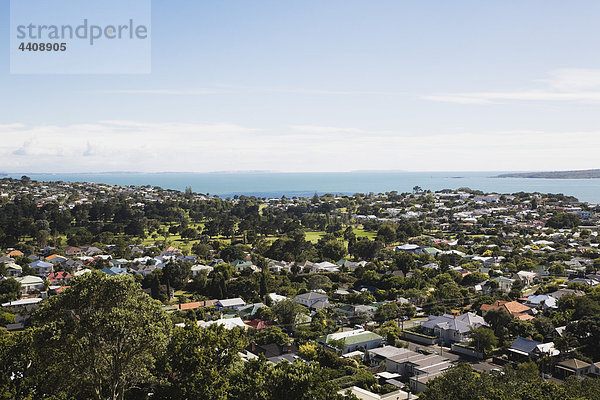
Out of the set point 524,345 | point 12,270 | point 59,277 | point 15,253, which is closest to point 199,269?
point 59,277

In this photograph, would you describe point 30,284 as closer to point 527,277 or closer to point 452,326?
point 452,326

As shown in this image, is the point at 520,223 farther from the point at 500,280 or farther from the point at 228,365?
the point at 228,365

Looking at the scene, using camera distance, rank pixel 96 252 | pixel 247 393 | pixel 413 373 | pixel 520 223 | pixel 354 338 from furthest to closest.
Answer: pixel 520 223
pixel 96 252
pixel 354 338
pixel 413 373
pixel 247 393

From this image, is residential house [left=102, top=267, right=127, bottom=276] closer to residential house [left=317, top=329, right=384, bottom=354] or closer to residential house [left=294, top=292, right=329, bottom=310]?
residential house [left=294, top=292, right=329, bottom=310]

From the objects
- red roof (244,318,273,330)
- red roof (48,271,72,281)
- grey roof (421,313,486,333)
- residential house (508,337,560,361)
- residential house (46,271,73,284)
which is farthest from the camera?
red roof (48,271,72,281)

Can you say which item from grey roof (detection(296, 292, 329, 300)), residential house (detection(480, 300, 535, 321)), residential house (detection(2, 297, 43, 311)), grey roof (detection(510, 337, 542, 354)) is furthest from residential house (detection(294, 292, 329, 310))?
residential house (detection(2, 297, 43, 311))

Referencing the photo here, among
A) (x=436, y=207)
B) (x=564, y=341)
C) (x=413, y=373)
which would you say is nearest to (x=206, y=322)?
(x=413, y=373)

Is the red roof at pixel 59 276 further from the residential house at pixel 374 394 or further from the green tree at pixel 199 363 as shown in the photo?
the green tree at pixel 199 363

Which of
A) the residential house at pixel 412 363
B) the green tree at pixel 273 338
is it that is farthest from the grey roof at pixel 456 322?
the green tree at pixel 273 338

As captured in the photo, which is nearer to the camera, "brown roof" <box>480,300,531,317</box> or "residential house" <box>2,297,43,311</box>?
"brown roof" <box>480,300,531,317</box>
